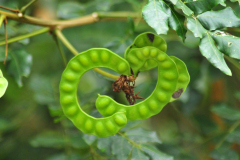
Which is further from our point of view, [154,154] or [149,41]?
[154,154]

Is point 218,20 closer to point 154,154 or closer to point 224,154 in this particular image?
point 154,154

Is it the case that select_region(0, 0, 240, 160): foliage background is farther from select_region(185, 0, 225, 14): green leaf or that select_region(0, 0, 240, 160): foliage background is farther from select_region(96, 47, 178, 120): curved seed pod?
select_region(185, 0, 225, 14): green leaf

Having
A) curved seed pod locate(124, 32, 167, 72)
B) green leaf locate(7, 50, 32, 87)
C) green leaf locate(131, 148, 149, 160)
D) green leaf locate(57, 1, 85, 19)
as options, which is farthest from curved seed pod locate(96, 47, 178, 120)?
green leaf locate(57, 1, 85, 19)

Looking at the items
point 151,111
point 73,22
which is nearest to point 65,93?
point 151,111

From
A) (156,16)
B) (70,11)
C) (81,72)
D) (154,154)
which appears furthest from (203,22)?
(70,11)

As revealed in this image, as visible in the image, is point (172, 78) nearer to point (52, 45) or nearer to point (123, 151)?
point (123, 151)

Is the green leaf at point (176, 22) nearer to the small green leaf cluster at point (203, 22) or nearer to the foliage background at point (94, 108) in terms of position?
the small green leaf cluster at point (203, 22)
